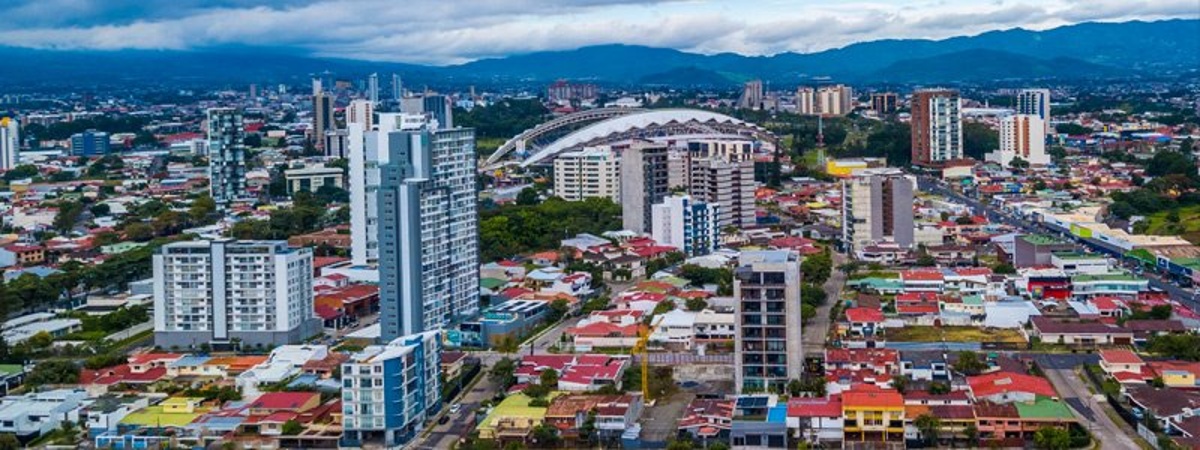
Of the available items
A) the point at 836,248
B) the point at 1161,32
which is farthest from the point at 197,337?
the point at 1161,32

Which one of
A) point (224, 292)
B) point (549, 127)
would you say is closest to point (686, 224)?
point (224, 292)

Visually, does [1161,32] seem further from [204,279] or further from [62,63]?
[204,279]

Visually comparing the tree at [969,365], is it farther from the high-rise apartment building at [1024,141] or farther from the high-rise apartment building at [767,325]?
the high-rise apartment building at [1024,141]

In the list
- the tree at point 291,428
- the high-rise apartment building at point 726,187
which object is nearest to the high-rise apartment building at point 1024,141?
the high-rise apartment building at point 726,187

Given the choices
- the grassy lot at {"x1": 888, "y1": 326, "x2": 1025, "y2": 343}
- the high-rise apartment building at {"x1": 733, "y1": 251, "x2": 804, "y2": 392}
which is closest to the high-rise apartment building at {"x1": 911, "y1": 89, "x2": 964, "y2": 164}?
the grassy lot at {"x1": 888, "y1": 326, "x2": 1025, "y2": 343}

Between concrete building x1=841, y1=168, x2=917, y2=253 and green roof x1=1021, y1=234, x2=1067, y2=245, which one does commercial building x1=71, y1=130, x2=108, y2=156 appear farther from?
green roof x1=1021, y1=234, x2=1067, y2=245

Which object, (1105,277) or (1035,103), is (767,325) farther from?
(1035,103)
